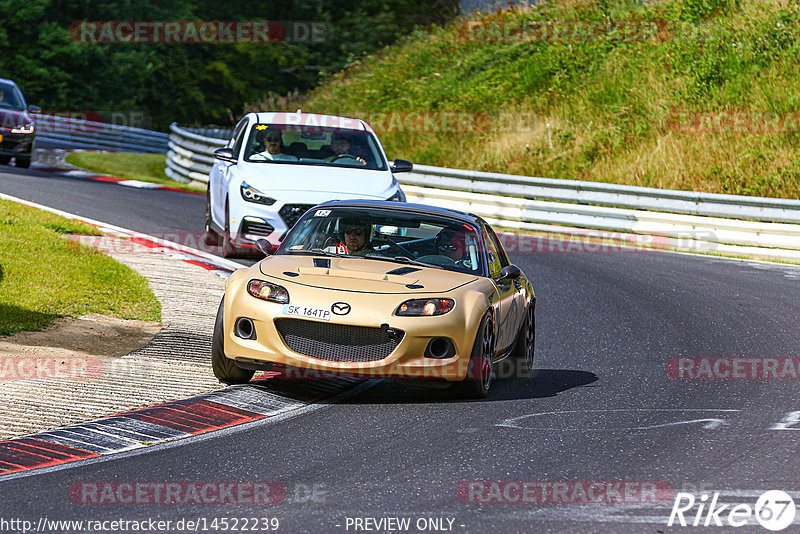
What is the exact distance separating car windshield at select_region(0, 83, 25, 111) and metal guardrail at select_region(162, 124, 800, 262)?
8356 millimetres

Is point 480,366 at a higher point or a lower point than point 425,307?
lower

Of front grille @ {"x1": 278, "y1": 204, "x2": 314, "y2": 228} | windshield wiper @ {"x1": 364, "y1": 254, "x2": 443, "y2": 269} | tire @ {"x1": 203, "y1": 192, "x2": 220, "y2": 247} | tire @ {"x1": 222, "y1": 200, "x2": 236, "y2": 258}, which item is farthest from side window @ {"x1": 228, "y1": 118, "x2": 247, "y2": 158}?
windshield wiper @ {"x1": 364, "y1": 254, "x2": 443, "y2": 269}

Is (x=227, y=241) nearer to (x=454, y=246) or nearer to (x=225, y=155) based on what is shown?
(x=225, y=155)

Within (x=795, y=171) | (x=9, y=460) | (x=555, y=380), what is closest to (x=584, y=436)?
(x=555, y=380)

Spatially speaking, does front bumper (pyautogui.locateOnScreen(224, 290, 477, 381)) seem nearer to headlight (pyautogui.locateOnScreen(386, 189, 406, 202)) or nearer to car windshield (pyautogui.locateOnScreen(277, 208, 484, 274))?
car windshield (pyautogui.locateOnScreen(277, 208, 484, 274))

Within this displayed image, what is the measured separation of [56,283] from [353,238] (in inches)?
164

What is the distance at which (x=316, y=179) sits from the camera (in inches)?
572

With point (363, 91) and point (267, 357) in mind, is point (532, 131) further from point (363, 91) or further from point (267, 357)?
point (267, 357)

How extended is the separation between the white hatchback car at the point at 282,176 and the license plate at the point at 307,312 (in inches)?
216

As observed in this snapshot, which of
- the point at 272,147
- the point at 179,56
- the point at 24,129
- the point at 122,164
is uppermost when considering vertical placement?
the point at 179,56

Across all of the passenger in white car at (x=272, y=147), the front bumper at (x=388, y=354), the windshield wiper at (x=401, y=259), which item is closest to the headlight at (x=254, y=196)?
the passenger in white car at (x=272, y=147)

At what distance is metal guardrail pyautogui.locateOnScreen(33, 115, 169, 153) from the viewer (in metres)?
38.2

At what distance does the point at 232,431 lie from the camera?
7.59m

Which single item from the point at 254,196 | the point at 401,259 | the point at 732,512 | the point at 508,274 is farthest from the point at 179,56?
the point at 732,512
